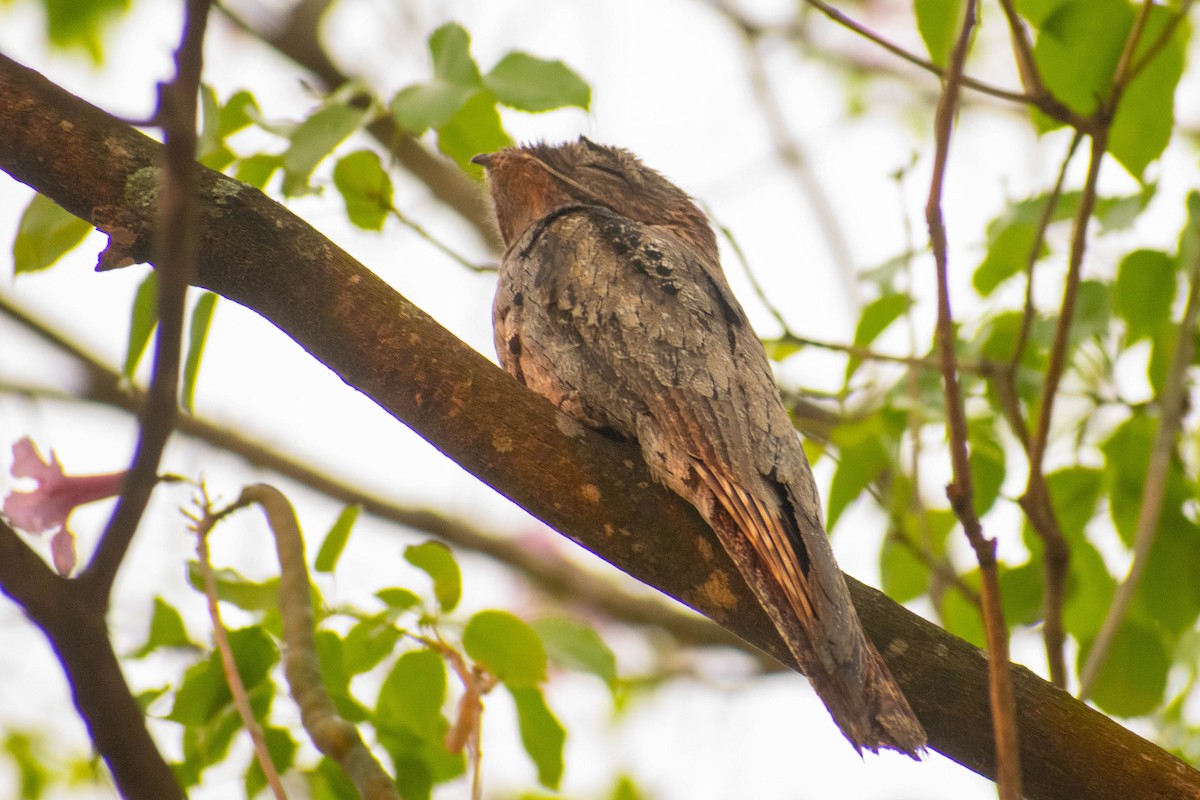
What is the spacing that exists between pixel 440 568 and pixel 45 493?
3.03 ft

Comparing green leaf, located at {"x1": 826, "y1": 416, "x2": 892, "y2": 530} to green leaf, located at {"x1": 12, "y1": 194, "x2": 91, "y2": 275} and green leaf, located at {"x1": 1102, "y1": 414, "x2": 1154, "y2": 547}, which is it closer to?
green leaf, located at {"x1": 1102, "y1": 414, "x2": 1154, "y2": 547}

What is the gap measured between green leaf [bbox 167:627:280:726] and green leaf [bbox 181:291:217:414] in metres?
0.61

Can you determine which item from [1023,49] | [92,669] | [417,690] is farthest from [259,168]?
[1023,49]

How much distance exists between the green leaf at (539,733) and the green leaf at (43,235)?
1567mm

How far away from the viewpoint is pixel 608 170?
450cm

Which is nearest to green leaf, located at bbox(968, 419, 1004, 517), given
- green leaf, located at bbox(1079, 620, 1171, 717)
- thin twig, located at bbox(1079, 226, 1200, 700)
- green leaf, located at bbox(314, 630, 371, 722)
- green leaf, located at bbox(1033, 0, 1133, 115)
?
thin twig, located at bbox(1079, 226, 1200, 700)

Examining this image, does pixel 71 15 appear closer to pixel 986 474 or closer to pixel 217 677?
pixel 217 677

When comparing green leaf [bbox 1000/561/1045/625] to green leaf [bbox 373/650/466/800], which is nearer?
green leaf [bbox 373/650/466/800]

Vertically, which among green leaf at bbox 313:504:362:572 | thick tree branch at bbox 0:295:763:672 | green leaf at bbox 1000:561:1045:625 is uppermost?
thick tree branch at bbox 0:295:763:672

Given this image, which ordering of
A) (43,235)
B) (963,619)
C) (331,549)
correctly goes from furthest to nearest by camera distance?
(963,619) < (331,549) < (43,235)

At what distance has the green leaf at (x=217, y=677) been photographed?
8.80 feet

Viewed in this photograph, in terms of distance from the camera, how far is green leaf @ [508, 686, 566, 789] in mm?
2941

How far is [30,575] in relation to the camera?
→ 63.9 inches

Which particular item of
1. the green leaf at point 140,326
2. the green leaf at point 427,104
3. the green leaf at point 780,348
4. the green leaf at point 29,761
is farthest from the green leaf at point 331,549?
the green leaf at point 29,761
